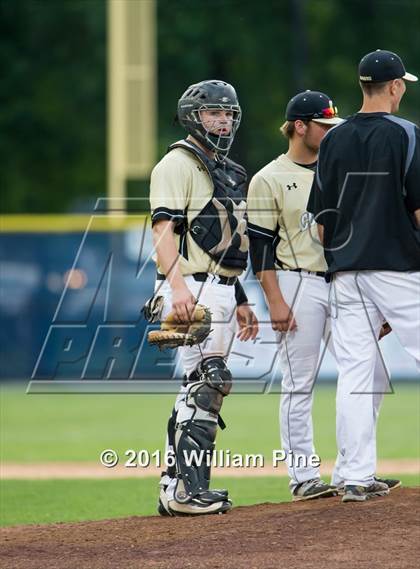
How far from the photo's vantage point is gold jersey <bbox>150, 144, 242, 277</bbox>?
641 centimetres

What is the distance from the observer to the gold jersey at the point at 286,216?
276 inches

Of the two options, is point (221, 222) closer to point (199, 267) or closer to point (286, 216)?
point (199, 267)

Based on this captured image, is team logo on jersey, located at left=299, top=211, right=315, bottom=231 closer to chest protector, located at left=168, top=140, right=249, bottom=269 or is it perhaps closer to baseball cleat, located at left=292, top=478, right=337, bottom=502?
chest protector, located at left=168, top=140, right=249, bottom=269

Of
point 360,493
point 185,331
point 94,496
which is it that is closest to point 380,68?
point 185,331

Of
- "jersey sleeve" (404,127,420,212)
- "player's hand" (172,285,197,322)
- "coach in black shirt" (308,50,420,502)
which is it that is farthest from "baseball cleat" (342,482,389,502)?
"jersey sleeve" (404,127,420,212)

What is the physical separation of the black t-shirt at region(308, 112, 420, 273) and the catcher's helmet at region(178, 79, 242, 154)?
615mm

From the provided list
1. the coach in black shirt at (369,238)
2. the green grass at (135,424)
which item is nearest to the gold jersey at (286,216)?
the coach in black shirt at (369,238)

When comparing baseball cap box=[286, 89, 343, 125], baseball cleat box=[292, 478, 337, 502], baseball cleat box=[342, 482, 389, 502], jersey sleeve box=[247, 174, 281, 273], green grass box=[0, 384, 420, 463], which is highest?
baseball cap box=[286, 89, 343, 125]

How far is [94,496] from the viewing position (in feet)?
29.5

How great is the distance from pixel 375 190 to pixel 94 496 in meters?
3.87

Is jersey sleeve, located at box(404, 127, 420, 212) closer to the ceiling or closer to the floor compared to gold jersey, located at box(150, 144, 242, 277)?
closer to the ceiling

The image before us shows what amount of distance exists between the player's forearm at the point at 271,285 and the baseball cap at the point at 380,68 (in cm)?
128

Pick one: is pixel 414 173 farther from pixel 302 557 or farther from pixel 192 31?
pixel 192 31

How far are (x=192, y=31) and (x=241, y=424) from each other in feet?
57.1
